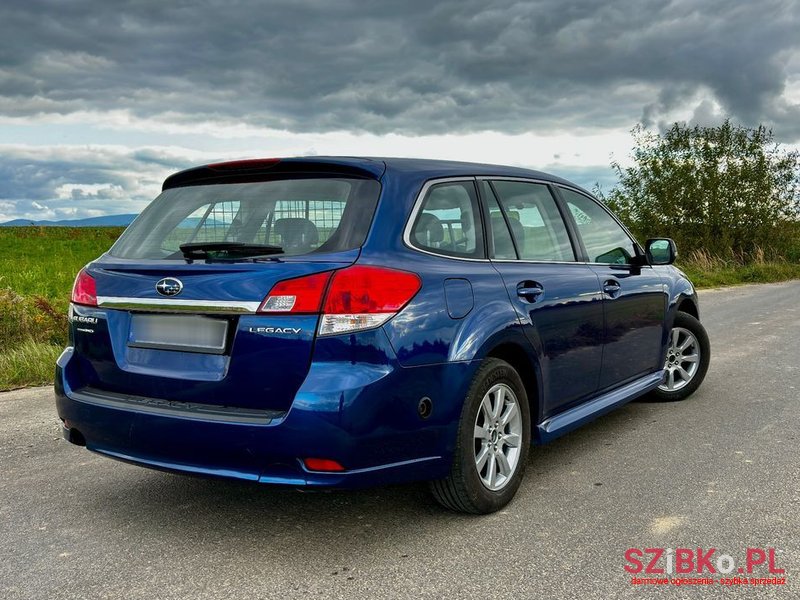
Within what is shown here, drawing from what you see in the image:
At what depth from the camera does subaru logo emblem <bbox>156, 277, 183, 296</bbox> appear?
3.32 meters

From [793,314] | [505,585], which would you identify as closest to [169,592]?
[505,585]

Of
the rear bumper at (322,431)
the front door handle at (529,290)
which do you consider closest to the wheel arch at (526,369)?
the front door handle at (529,290)

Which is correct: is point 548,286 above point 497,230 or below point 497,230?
below

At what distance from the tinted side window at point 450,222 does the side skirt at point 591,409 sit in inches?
39.2

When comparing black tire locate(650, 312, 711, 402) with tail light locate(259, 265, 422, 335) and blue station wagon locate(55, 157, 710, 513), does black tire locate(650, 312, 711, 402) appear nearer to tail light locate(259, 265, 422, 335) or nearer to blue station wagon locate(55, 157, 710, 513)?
blue station wagon locate(55, 157, 710, 513)

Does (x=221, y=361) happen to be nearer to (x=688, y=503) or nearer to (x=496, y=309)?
(x=496, y=309)

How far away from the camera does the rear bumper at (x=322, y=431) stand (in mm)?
3051

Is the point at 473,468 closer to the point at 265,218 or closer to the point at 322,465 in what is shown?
the point at 322,465

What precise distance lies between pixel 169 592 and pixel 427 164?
2.22 meters

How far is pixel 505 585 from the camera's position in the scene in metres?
2.95

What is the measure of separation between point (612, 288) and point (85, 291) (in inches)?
118

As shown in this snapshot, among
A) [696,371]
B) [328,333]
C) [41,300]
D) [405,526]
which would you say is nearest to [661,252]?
[696,371]

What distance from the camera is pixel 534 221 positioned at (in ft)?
14.6

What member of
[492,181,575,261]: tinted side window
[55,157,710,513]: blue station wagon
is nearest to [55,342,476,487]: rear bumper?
[55,157,710,513]: blue station wagon
